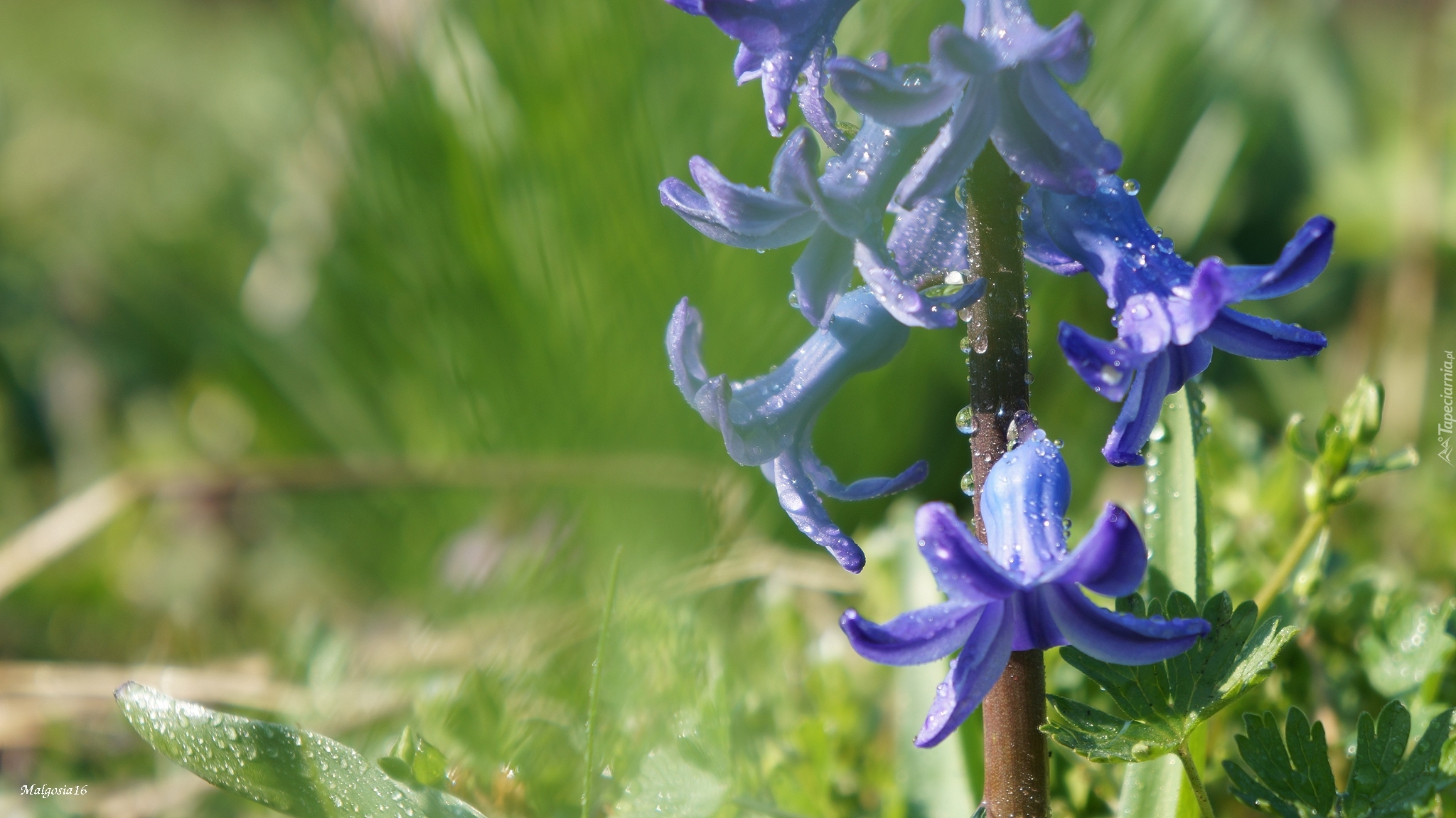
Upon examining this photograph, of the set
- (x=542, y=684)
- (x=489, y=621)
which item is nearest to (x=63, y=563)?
(x=489, y=621)

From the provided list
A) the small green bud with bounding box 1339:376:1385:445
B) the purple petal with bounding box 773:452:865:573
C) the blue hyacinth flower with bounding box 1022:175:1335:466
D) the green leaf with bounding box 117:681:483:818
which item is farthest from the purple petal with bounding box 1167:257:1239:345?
the green leaf with bounding box 117:681:483:818

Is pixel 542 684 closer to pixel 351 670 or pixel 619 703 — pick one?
pixel 619 703

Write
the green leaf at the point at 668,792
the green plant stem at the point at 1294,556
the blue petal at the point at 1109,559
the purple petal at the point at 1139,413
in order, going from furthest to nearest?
the green plant stem at the point at 1294,556, the green leaf at the point at 668,792, the purple petal at the point at 1139,413, the blue petal at the point at 1109,559

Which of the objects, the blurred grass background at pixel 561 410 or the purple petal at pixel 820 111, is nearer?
the purple petal at pixel 820 111

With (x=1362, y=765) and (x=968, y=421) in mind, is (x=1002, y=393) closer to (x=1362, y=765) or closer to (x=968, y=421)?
(x=968, y=421)

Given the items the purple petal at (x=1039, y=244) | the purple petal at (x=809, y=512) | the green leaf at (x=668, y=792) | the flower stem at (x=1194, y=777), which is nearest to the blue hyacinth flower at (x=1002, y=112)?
the purple petal at (x=1039, y=244)

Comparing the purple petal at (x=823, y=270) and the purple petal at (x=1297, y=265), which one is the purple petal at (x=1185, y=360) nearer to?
the purple petal at (x=1297, y=265)
